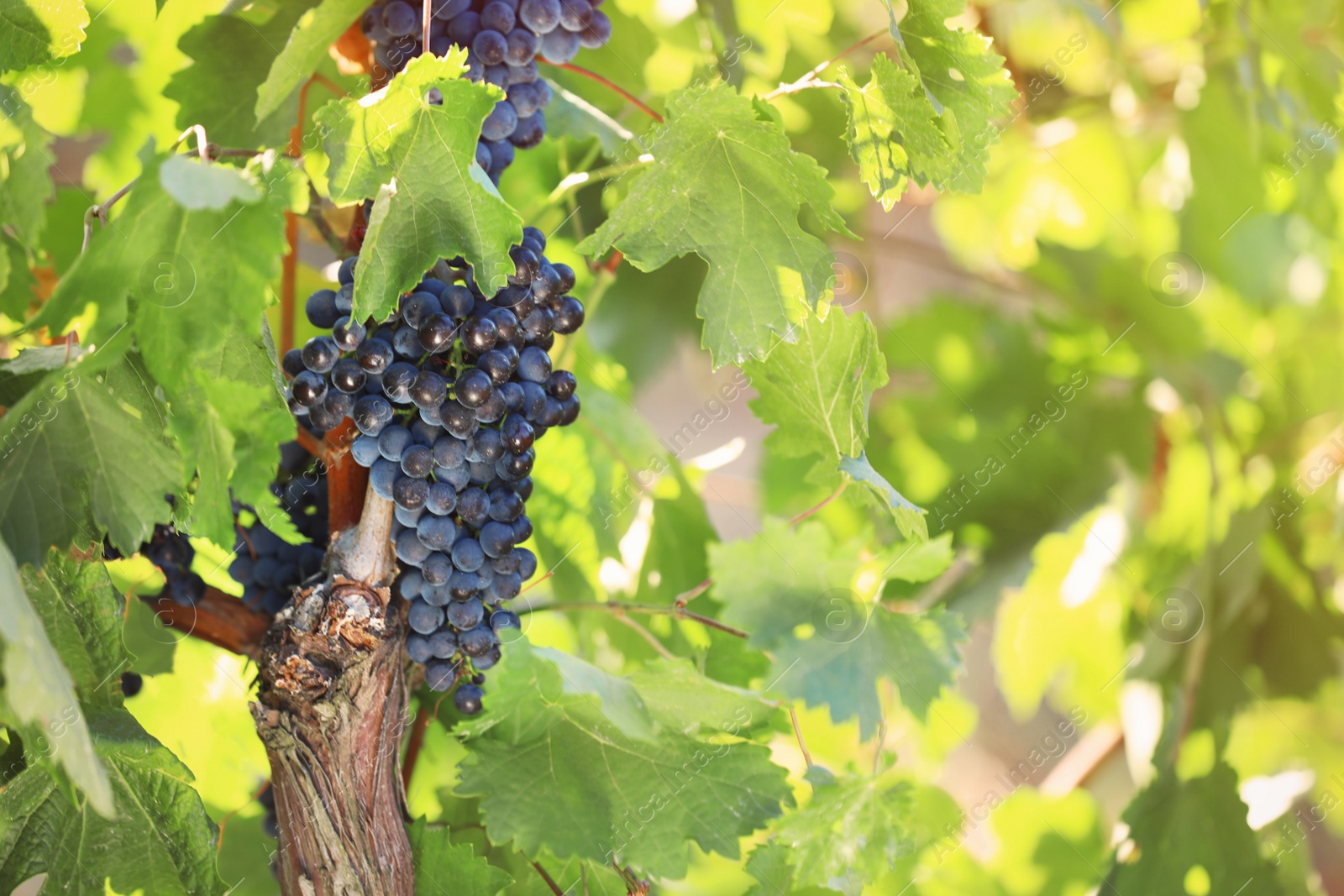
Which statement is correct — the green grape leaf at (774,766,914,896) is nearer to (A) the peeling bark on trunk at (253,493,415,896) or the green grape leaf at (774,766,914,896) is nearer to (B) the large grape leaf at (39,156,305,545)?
(A) the peeling bark on trunk at (253,493,415,896)

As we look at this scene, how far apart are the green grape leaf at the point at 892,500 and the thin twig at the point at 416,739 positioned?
26 centimetres

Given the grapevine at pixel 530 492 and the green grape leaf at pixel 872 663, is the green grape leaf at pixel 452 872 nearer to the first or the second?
the grapevine at pixel 530 492

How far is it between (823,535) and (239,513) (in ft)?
1.02

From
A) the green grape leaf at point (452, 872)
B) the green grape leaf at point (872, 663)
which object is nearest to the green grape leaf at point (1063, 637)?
the green grape leaf at point (872, 663)

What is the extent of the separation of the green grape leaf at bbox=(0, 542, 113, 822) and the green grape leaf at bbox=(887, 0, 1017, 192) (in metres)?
0.39

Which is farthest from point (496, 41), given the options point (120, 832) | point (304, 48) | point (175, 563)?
point (120, 832)

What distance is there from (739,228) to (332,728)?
0.28m

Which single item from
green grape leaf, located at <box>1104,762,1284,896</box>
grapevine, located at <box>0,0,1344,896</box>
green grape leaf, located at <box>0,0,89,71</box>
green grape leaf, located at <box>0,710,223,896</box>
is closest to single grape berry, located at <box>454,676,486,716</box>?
grapevine, located at <box>0,0,1344,896</box>

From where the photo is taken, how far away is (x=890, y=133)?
454 millimetres

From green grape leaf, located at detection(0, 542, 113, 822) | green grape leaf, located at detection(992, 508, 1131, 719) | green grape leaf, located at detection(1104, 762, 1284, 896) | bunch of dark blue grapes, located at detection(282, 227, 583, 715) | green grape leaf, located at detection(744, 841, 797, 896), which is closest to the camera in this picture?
green grape leaf, located at detection(0, 542, 113, 822)

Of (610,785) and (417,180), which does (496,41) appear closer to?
(417,180)

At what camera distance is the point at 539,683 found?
477 millimetres

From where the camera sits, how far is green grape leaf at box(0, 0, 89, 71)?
47cm

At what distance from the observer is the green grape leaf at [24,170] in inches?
19.7
